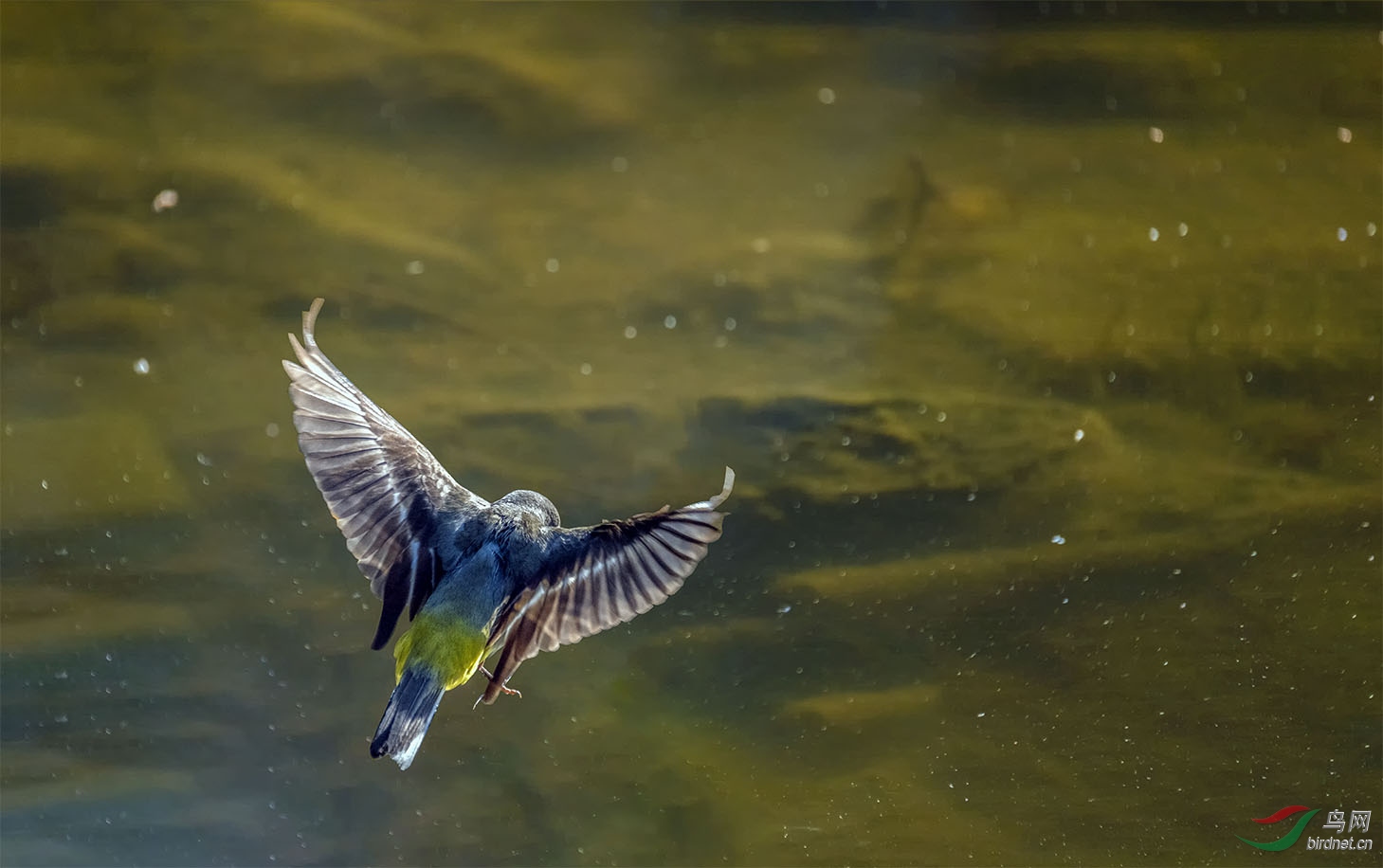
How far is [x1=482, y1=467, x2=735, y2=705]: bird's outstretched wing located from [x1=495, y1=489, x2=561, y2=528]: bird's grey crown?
0.07 metres

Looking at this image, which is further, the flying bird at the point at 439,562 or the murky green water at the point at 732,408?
the murky green water at the point at 732,408

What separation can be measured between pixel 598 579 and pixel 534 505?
0.72 ft

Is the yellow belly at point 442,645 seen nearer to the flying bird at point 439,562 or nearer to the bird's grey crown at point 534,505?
the flying bird at point 439,562

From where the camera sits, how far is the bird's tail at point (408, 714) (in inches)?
59.6

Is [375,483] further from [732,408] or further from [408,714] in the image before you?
[732,408]

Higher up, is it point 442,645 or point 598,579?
point 598,579

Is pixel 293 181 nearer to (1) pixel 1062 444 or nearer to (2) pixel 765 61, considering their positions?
(2) pixel 765 61

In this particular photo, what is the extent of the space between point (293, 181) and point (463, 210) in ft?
1.18

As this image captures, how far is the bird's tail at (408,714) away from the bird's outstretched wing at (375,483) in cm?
8

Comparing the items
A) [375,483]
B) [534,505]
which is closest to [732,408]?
[534,505]

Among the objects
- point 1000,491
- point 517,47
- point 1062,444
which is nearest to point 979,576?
point 1000,491

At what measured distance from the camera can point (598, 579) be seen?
5.08ft

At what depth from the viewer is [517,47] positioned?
2.23 m

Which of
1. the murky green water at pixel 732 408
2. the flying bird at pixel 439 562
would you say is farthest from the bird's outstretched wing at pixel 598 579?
the murky green water at pixel 732 408
